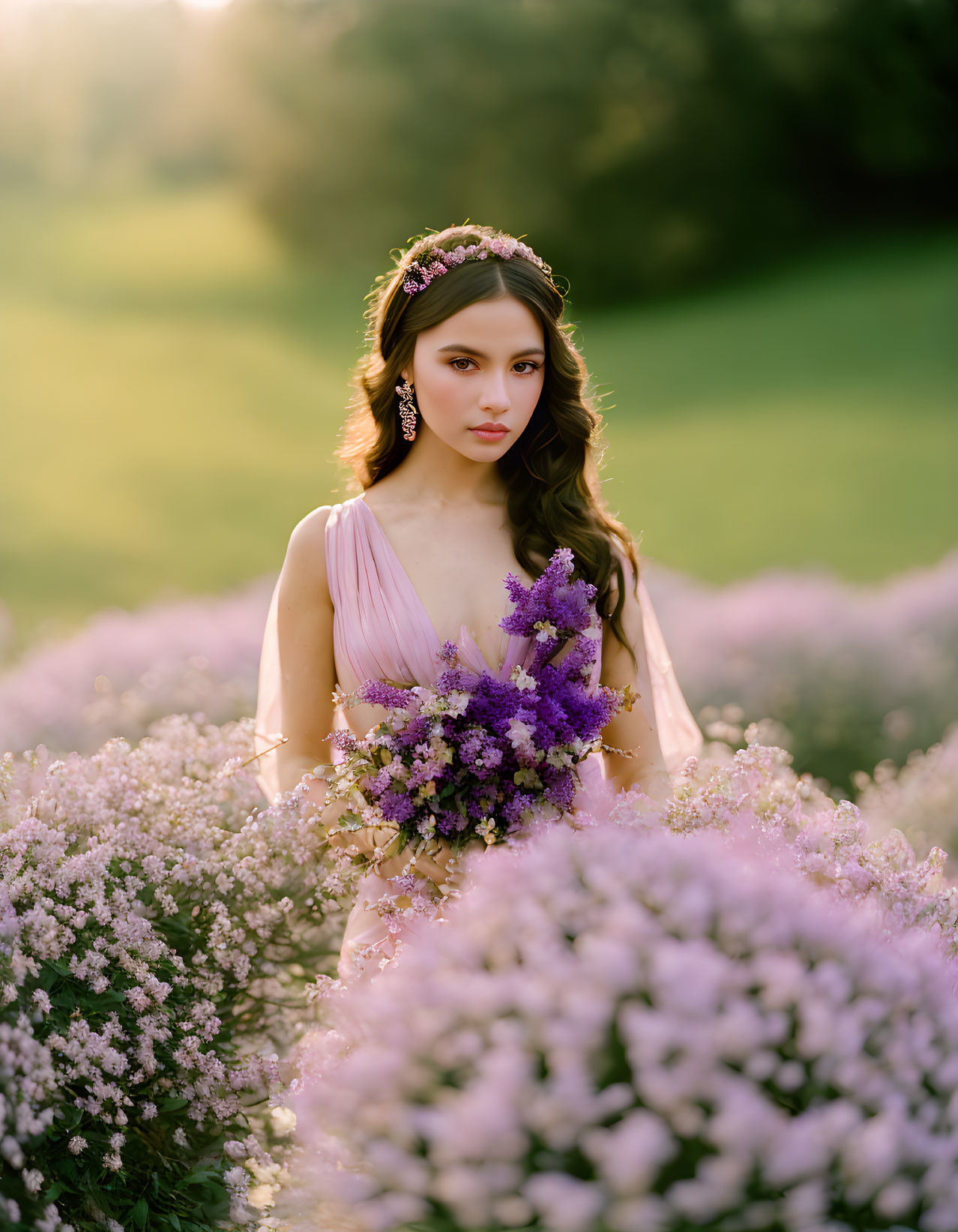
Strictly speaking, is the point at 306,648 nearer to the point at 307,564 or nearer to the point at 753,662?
the point at 307,564

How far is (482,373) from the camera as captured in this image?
7.76ft

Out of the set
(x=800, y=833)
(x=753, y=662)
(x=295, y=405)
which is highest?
(x=295, y=405)

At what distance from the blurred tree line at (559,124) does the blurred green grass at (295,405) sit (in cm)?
24

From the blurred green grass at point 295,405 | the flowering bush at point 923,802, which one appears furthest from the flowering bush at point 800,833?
the blurred green grass at point 295,405

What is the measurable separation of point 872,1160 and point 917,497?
5.26 m

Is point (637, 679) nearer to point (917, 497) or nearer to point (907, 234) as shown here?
point (917, 497)

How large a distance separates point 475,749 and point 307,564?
2.82 ft

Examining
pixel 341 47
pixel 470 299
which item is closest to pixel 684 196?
pixel 341 47

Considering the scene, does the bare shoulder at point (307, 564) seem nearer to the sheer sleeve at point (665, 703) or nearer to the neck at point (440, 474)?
the neck at point (440, 474)

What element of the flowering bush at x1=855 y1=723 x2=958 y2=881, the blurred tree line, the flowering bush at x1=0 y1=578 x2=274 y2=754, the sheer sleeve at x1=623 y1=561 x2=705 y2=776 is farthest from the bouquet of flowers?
the blurred tree line

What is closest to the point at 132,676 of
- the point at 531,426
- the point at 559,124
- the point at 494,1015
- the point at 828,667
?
the point at 531,426

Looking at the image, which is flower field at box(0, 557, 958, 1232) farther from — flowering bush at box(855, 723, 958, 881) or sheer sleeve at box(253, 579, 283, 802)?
sheer sleeve at box(253, 579, 283, 802)

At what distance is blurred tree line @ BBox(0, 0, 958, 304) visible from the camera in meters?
5.29

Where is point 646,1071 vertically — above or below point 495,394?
below
